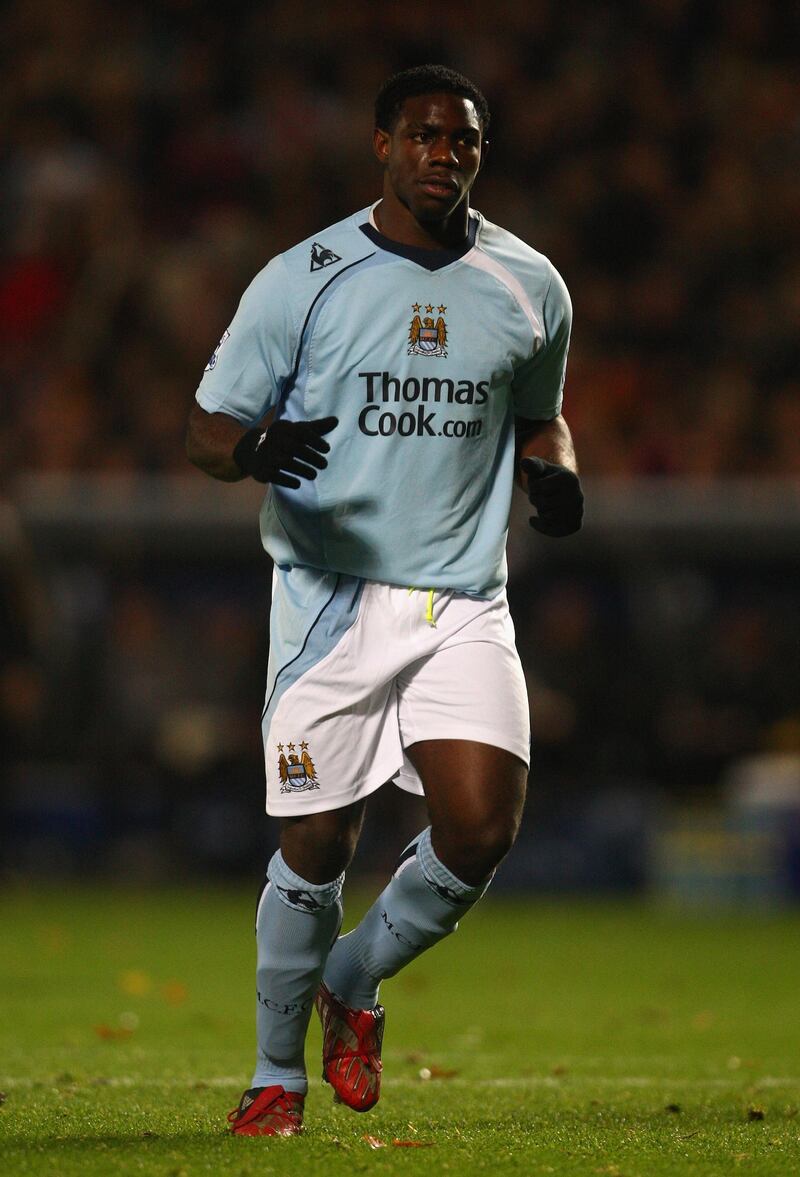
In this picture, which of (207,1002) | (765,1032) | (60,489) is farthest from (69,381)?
(765,1032)

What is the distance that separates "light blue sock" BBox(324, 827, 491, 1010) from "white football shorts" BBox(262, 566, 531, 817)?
211 mm

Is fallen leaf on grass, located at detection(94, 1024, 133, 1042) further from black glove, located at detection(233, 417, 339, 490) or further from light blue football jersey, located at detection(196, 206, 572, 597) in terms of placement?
black glove, located at detection(233, 417, 339, 490)

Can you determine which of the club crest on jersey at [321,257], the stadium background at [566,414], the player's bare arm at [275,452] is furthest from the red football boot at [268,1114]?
the stadium background at [566,414]

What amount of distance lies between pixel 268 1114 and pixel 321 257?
195cm

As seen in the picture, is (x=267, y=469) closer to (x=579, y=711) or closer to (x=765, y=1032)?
(x=765, y=1032)

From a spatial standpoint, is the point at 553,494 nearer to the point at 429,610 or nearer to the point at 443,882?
the point at 429,610

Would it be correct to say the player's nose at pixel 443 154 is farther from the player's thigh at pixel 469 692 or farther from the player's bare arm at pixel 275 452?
the player's thigh at pixel 469 692

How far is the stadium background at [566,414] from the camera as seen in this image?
1229 centimetres

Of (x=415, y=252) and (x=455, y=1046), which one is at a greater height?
(x=415, y=252)

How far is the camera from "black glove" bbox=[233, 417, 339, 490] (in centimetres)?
398

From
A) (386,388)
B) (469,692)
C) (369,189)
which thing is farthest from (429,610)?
(369,189)

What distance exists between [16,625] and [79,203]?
4.54 meters

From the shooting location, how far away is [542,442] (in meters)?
4.61

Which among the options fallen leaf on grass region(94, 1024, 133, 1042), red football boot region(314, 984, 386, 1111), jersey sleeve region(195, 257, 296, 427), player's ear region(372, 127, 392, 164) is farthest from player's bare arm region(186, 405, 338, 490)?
fallen leaf on grass region(94, 1024, 133, 1042)
